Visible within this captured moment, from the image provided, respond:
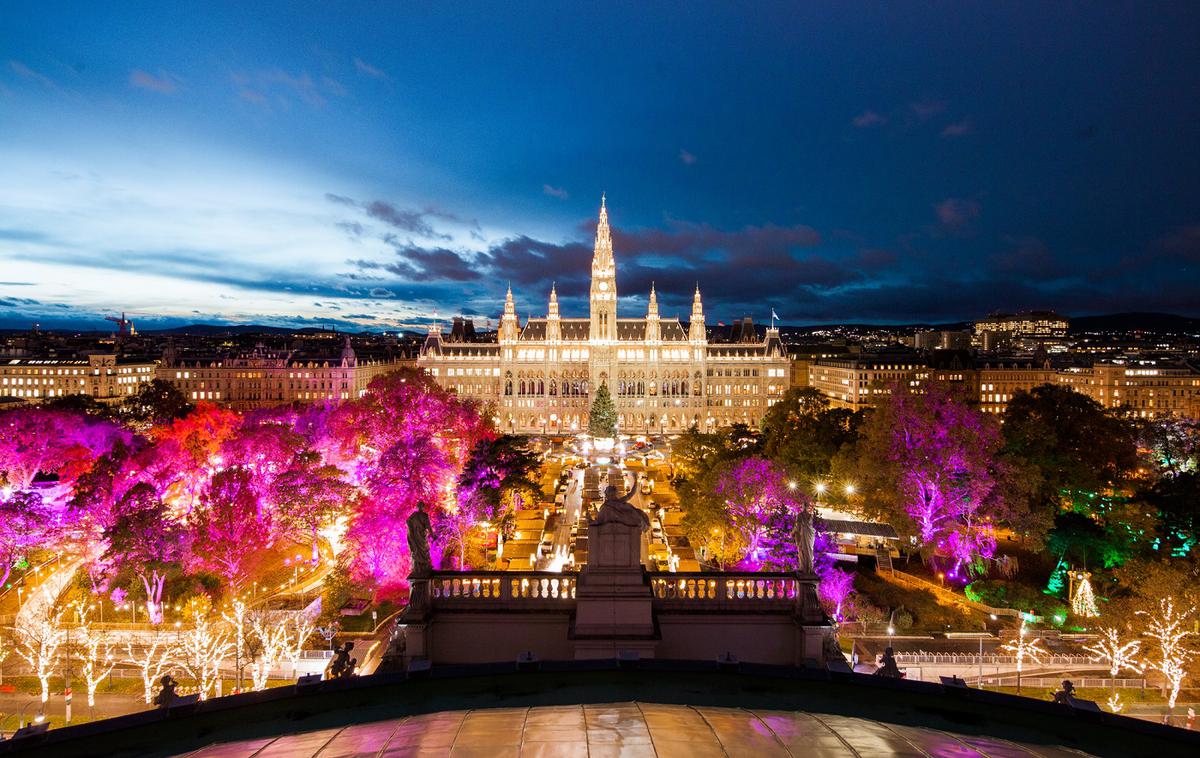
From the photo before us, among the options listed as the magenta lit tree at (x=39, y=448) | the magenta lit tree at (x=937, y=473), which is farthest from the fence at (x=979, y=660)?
the magenta lit tree at (x=39, y=448)

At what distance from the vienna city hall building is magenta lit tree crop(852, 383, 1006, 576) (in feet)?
266

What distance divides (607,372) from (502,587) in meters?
107

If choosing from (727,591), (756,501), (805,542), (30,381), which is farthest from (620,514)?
(30,381)

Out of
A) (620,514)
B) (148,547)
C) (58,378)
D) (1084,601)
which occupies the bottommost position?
(1084,601)

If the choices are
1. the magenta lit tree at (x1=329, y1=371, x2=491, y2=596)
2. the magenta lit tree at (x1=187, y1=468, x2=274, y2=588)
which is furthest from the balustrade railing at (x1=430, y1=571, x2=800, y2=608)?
the magenta lit tree at (x1=187, y1=468, x2=274, y2=588)

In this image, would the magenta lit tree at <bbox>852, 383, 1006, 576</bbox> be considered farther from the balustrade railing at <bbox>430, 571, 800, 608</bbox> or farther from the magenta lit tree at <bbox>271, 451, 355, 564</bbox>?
the magenta lit tree at <bbox>271, 451, 355, 564</bbox>

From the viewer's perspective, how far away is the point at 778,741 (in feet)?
35.0

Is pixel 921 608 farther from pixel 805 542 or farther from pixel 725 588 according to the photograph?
pixel 725 588

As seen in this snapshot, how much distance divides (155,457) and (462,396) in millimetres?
84191

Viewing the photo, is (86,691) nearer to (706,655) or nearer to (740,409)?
(706,655)

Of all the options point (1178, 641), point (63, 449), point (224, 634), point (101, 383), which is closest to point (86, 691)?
point (224, 634)

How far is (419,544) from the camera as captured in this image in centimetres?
1652

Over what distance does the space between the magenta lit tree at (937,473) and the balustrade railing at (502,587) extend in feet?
93.2

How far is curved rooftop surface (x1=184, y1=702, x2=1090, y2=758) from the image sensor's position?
10.3 m
